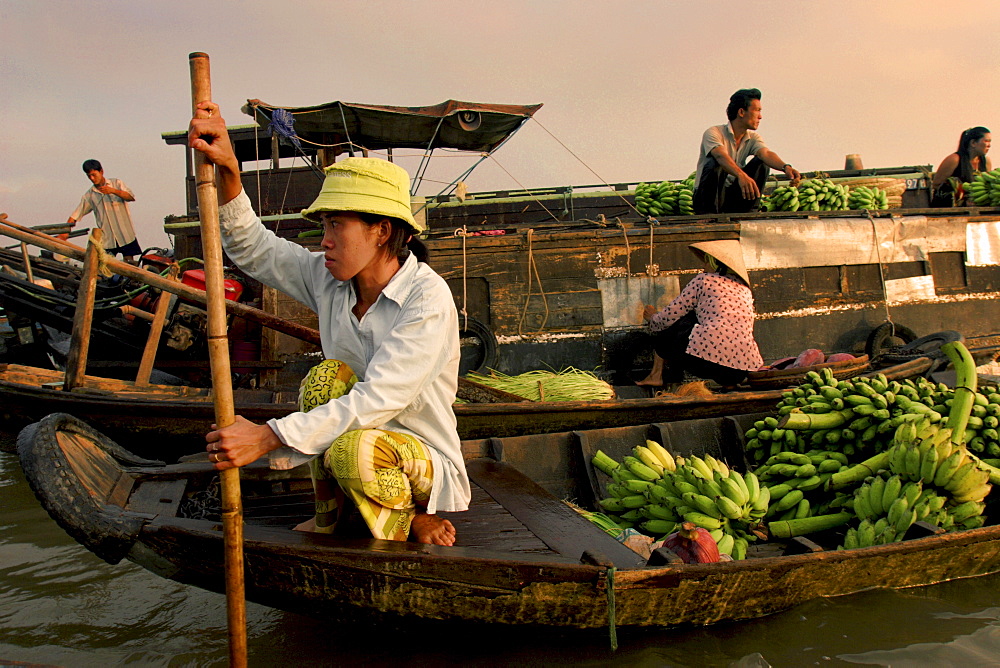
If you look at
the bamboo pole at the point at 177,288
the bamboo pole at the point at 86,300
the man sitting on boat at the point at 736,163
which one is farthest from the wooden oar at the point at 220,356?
the man sitting on boat at the point at 736,163

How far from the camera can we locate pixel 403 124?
24.9 feet

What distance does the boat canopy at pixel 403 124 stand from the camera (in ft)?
23.5

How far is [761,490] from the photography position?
3570 millimetres

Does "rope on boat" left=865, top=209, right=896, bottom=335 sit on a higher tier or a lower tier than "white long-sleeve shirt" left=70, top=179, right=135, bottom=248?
lower

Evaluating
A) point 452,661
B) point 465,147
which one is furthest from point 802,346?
point 452,661

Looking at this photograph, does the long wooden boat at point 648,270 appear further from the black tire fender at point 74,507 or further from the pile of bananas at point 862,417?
the black tire fender at point 74,507

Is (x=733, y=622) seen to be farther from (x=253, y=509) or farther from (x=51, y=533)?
(x=51, y=533)

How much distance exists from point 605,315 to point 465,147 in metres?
3.01

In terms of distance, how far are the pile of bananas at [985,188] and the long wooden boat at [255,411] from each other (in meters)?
5.32

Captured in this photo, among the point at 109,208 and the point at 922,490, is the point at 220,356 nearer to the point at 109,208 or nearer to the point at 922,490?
the point at 922,490

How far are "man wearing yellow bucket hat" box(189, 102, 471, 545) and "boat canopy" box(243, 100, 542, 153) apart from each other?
4.76 metres

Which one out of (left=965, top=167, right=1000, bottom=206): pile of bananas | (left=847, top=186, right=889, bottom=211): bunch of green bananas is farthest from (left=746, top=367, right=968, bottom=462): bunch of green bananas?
(left=965, top=167, right=1000, bottom=206): pile of bananas

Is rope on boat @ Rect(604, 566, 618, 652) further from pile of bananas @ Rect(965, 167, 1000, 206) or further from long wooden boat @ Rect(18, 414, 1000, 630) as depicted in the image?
pile of bananas @ Rect(965, 167, 1000, 206)

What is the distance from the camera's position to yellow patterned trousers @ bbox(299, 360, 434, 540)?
2.29 meters
